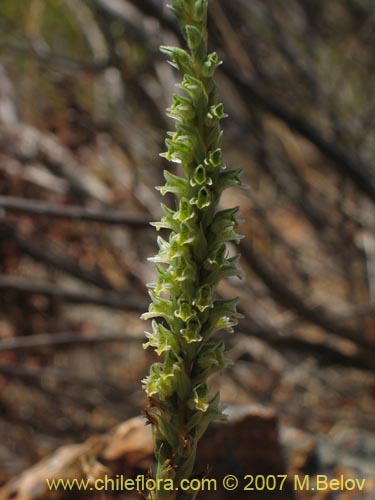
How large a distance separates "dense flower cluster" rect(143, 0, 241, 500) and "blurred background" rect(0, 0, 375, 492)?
2011 mm

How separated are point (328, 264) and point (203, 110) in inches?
168

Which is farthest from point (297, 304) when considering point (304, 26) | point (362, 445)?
point (304, 26)

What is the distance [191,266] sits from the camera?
3.98 ft

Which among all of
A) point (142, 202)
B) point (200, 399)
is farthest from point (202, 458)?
point (142, 202)

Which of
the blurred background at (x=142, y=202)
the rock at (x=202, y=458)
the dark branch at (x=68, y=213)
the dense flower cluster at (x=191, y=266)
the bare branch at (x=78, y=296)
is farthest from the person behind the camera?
the blurred background at (x=142, y=202)

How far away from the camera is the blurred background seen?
153 inches

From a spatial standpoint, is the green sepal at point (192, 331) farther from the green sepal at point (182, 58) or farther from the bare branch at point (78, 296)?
the bare branch at point (78, 296)

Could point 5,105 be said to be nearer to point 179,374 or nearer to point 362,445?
point 362,445

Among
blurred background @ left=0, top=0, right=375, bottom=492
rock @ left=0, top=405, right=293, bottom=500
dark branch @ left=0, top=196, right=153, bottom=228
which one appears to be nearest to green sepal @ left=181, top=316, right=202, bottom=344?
rock @ left=0, top=405, right=293, bottom=500

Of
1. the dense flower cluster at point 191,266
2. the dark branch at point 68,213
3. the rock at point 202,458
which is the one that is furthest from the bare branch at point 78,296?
the dense flower cluster at point 191,266

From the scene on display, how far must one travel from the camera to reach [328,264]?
533 centimetres

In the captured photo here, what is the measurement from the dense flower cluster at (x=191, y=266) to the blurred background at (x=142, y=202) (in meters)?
2.01

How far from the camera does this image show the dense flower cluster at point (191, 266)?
1.20 meters

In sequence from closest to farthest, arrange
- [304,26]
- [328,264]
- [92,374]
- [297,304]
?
[297,304] → [304,26] → [328,264] → [92,374]
